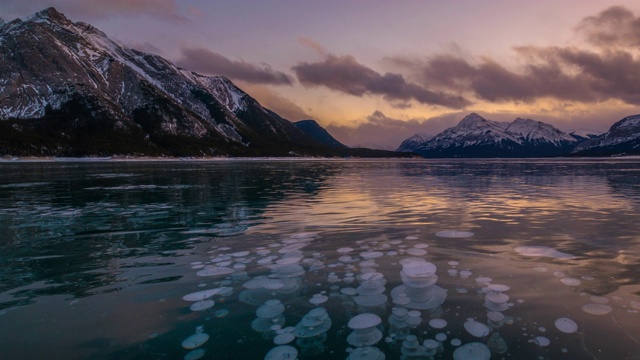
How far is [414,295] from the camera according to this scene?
9078 millimetres

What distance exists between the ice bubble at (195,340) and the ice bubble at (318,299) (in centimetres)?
259

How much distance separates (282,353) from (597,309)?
22.3ft

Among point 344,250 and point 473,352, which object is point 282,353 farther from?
point 344,250

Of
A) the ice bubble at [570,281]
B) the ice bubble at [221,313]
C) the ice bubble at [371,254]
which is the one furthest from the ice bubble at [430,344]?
the ice bubble at [371,254]

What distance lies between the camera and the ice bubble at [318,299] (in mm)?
8703

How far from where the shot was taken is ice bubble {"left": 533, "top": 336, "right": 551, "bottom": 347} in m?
6.65

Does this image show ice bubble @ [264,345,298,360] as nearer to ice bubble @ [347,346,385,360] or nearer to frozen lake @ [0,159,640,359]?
frozen lake @ [0,159,640,359]

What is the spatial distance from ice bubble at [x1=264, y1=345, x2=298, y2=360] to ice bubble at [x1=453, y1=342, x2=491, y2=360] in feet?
8.97

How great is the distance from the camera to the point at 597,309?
801 centimetres

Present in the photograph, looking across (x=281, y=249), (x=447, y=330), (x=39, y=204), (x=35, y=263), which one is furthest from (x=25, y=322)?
(x=39, y=204)

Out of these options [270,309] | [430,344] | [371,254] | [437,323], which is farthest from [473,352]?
[371,254]

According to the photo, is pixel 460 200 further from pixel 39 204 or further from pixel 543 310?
pixel 39 204

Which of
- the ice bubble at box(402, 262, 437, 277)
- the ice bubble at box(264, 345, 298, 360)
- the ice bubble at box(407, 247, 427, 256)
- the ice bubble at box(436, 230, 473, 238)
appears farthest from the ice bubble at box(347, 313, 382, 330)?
the ice bubble at box(436, 230, 473, 238)

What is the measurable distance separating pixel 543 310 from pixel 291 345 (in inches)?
217
